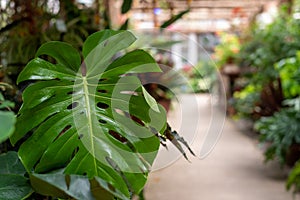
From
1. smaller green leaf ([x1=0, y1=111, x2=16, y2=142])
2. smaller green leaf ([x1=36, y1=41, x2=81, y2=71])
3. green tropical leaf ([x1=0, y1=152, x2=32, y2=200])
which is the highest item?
smaller green leaf ([x1=36, y1=41, x2=81, y2=71])

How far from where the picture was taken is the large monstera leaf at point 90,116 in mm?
602

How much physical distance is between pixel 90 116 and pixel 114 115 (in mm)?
60

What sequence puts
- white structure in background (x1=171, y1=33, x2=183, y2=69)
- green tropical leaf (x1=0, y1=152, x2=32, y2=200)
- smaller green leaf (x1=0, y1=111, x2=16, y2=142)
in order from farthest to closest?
white structure in background (x1=171, y1=33, x2=183, y2=69)
green tropical leaf (x1=0, y1=152, x2=32, y2=200)
smaller green leaf (x1=0, y1=111, x2=16, y2=142)

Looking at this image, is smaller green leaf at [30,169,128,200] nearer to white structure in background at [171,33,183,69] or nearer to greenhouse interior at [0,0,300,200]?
greenhouse interior at [0,0,300,200]

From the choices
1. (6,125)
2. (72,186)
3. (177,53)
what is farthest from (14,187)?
(177,53)

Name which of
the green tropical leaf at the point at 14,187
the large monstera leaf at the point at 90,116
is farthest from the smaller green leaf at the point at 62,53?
the green tropical leaf at the point at 14,187

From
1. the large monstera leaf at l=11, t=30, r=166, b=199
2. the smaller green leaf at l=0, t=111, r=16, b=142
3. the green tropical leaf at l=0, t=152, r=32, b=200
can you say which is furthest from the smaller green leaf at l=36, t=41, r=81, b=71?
the smaller green leaf at l=0, t=111, r=16, b=142

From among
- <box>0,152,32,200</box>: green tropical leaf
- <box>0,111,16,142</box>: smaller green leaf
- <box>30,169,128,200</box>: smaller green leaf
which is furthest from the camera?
<box>0,152,32,200</box>: green tropical leaf

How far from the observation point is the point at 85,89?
682mm

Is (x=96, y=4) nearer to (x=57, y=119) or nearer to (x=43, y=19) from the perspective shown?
(x=43, y=19)

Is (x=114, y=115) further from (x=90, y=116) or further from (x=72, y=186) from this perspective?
(x=72, y=186)

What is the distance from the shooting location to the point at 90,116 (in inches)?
25.5

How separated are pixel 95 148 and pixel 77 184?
109mm

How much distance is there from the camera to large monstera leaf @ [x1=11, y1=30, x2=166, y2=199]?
60cm
